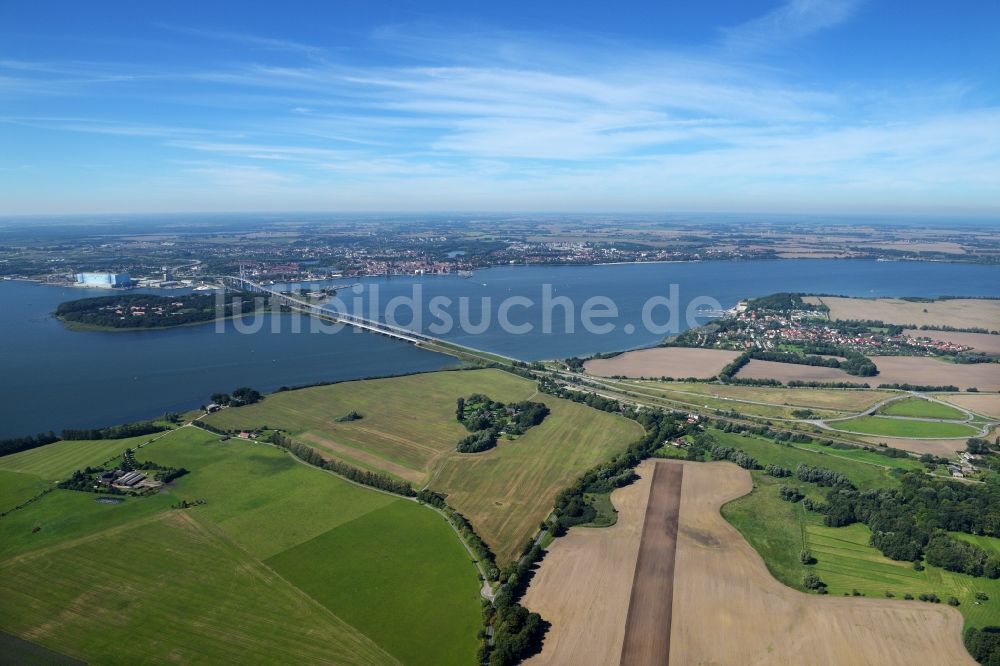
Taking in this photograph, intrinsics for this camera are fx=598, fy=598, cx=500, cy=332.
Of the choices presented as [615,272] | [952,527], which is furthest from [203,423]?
[615,272]

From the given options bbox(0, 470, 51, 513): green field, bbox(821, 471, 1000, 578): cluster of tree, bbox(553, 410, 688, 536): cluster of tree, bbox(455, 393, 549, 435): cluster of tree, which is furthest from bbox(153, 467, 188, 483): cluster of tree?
bbox(821, 471, 1000, 578): cluster of tree

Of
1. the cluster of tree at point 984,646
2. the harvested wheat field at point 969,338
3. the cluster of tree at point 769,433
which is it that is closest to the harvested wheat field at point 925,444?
the cluster of tree at point 769,433

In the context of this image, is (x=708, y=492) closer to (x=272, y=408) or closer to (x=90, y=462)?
(x=272, y=408)

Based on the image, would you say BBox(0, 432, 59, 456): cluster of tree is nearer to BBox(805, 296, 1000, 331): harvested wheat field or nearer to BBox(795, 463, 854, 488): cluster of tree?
BBox(795, 463, 854, 488): cluster of tree

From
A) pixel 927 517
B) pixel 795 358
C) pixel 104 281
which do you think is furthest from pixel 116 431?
pixel 104 281

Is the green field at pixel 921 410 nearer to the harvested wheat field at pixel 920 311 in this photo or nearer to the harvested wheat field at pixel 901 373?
the harvested wheat field at pixel 901 373

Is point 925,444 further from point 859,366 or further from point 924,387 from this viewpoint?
point 859,366

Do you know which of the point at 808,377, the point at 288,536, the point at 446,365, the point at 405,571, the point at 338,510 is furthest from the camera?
the point at 446,365
